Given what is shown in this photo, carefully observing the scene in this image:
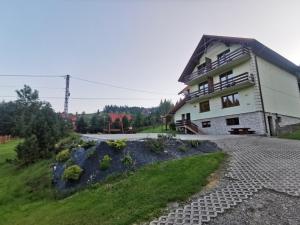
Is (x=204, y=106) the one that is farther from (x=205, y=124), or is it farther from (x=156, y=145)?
(x=156, y=145)

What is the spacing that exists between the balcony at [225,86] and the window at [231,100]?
0.69m

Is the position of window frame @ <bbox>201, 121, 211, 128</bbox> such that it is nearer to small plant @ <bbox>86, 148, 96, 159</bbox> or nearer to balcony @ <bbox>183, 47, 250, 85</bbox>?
balcony @ <bbox>183, 47, 250, 85</bbox>

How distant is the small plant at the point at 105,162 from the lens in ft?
26.9

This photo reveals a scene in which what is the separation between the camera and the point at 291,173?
6961 millimetres

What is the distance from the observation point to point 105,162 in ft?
27.4

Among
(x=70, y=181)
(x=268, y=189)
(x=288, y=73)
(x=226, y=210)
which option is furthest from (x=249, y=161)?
(x=288, y=73)

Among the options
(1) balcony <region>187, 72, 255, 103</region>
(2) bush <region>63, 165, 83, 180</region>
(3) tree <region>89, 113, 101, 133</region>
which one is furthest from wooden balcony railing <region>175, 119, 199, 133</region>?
(3) tree <region>89, 113, 101, 133</region>

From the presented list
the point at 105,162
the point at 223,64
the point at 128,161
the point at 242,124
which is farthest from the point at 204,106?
the point at 105,162

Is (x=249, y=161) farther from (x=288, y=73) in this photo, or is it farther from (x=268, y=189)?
(x=288, y=73)

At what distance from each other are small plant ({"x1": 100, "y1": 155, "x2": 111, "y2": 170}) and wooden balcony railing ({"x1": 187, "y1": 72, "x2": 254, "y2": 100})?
15617 millimetres

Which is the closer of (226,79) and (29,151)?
(29,151)

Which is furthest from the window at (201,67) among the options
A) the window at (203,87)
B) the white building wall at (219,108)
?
the white building wall at (219,108)

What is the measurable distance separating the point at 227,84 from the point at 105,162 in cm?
1692

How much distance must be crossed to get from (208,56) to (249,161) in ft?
60.1
